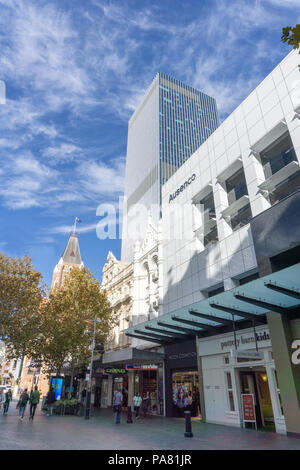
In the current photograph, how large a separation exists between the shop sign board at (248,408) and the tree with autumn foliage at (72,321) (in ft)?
52.4

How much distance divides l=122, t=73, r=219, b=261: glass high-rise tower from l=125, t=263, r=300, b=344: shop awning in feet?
236

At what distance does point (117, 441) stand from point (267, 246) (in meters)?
10.7

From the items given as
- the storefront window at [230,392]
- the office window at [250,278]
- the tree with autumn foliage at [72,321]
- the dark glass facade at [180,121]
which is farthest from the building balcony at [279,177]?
the dark glass facade at [180,121]

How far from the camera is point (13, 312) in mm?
23953

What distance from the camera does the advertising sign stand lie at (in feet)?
46.7

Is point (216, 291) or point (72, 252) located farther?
point (72, 252)

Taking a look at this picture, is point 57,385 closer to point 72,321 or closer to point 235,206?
point 72,321

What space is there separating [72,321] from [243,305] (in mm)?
20590

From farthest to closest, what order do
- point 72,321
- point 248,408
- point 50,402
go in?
point 72,321 → point 50,402 → point 248,408

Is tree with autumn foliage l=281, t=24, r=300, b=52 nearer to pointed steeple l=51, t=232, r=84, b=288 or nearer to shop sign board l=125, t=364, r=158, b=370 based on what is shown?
shop sign board l=125, t=364, r=158, b=370

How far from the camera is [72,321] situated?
29391 millimetres

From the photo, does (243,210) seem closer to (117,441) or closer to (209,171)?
(209,171)

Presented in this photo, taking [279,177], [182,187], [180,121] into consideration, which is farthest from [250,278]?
[180,121]
